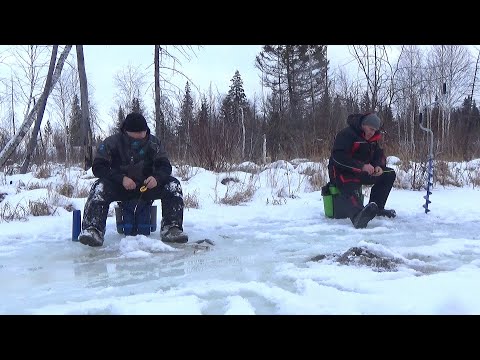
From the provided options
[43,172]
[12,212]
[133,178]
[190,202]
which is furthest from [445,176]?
[43,172]

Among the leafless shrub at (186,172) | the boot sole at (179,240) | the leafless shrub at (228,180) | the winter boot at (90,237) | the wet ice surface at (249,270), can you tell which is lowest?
the wet ice surface at (249,270)

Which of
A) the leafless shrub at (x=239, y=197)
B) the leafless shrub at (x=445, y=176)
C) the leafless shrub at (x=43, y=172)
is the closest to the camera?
the leafless shrub at (x=239, y=197)

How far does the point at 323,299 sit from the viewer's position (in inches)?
90.1

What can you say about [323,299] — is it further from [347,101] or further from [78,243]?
[347,101]

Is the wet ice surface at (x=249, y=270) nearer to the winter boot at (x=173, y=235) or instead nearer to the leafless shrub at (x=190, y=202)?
the winter boot at (x=173, y=235)

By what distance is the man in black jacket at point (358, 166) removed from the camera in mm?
4742

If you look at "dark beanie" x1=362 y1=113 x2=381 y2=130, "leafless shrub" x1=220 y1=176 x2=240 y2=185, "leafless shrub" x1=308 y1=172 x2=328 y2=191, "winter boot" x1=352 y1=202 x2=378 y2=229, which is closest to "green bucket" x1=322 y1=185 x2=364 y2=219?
"winter boot" x1=352 y1=202 x2=378 y2=229

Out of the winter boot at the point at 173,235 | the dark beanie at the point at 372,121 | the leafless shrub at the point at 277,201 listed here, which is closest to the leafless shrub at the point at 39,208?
the winter boot at the point at 173,235

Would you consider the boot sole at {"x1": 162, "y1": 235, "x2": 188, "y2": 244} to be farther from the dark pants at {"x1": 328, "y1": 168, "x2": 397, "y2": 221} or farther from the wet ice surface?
the dark pants at {"x1": 328, "y1": 168, "x2": 397, "y2": 221}

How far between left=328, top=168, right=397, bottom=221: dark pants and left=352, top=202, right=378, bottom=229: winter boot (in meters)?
0.15

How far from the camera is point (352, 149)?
4.89 m
